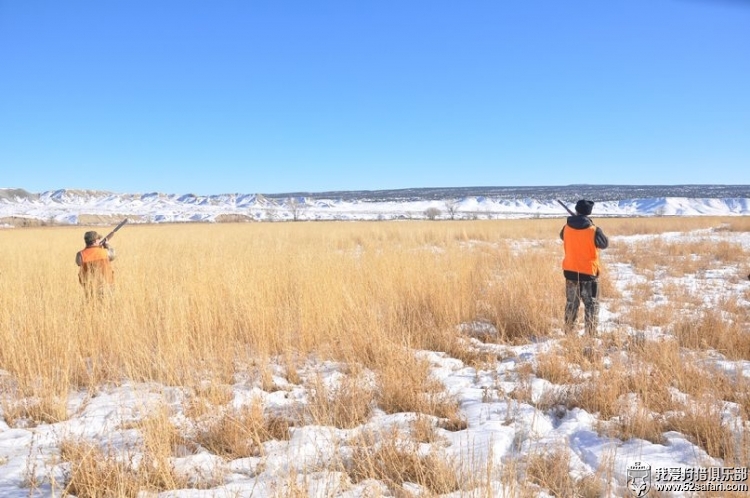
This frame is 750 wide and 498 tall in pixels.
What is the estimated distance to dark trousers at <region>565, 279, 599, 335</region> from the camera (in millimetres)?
4684

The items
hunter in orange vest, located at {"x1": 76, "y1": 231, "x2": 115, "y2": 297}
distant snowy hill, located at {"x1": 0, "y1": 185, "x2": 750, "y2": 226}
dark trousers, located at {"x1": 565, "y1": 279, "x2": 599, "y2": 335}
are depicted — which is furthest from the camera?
distant snowy hill, located at {"x1": 0, "y1": 185, "x2": 750, "y2": 226}

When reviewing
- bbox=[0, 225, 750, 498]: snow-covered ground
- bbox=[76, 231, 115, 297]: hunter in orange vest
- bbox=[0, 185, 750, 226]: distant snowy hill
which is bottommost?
bbox=[0, 225, 750, 498]: snow-covered ground

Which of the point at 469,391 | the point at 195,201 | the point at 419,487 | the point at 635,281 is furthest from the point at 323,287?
the point at 195,201

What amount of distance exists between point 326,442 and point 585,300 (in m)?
3.77

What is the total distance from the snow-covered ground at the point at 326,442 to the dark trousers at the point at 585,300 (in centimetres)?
139

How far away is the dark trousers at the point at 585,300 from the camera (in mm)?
4684

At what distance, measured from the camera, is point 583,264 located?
4789mm

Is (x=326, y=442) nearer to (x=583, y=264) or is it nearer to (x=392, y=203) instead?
(x=583, y=264)

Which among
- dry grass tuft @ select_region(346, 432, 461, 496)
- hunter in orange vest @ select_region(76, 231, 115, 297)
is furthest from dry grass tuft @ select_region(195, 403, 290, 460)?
hunter in orange vest @ select_region(76, 231, 115, 297)

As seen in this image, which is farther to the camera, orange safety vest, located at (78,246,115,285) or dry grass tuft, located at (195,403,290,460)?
orange safety vest, located at (78,246,115,285)

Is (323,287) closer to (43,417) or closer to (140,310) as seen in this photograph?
(140,310)

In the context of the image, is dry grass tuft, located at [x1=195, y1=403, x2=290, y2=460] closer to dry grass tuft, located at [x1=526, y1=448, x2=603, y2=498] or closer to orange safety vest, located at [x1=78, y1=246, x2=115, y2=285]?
dry grass tuft, located at [x1=526, y1=448, x2=603, y2=498]

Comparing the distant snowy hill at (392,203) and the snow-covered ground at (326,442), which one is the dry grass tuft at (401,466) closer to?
the snow-covered ground at (326,442)

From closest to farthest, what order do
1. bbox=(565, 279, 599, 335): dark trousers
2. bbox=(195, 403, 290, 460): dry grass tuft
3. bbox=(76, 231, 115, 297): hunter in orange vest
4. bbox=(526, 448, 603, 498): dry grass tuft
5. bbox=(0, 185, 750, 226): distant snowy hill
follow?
bbox=(526, 448, 603, 498): dry grass tuft → bbox=(195, 403, 290, 460): dry grass tuft → bbox=(565, 279, 599, 335): dark trousers → bbox=(76, 231, 115, 297): hunter in orange vest → bbox=(0, 185, 750, 226): distant snowy hill
